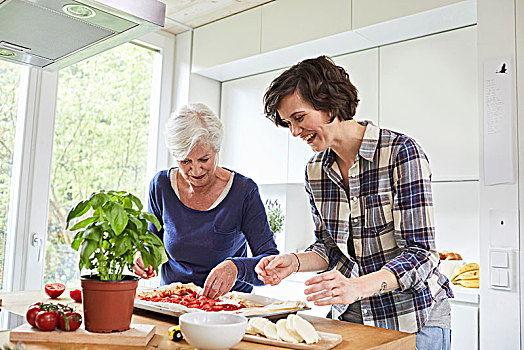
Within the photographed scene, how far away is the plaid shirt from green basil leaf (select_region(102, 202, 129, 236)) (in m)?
0.69

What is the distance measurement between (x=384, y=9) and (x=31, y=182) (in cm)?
223

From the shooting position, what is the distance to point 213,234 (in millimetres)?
2035

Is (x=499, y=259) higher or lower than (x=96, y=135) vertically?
lower

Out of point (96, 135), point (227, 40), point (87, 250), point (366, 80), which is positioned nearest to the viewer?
point (87, 250)

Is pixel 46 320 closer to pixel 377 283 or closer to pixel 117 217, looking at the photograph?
pixel 117 217

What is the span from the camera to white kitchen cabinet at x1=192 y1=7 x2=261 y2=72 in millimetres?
3467

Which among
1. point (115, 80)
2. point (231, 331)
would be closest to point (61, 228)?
point (115, 80)

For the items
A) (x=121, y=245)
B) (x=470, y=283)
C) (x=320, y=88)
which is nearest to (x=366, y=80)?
(x=470, y=283)

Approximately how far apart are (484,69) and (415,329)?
1.47 m

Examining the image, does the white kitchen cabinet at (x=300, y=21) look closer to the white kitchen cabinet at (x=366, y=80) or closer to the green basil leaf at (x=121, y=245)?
the white kitchen cabinet at (x=366, y=80)

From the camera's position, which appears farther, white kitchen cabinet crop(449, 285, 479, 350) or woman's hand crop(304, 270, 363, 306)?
white kitchen cabinet crop(449, 285, 479, 350)

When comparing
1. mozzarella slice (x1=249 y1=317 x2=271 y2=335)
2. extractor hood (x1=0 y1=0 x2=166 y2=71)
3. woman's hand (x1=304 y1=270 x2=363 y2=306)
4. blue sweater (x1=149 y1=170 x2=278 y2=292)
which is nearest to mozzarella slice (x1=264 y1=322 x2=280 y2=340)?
mozzarella slice (x1=249 y1=317 x2=271 y2=335)

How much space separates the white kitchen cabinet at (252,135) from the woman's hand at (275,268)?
1948 mm

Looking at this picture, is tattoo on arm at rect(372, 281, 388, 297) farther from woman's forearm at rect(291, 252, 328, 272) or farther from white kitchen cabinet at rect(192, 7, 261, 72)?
white kitchen cabinet at rect(192, 7, 261, 72)
